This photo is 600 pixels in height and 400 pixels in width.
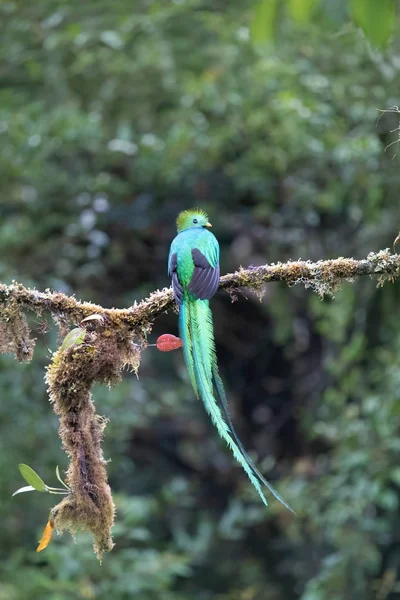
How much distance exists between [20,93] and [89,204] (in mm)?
977

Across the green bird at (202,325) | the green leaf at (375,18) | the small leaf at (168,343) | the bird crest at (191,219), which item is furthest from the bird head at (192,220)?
the green leaf at (375,18)

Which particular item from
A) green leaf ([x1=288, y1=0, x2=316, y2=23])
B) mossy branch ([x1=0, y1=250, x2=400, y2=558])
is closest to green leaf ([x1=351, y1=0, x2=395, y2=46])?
green leaf ([x1=288, y1=0, x2=316, y2=23])

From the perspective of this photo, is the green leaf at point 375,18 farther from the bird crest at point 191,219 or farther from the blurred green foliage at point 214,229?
the blurred green foliage at point 214,229

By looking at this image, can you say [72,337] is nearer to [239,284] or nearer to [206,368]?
[206,368]

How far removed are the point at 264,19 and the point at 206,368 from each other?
1.04 m

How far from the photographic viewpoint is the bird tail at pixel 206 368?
2053 mm

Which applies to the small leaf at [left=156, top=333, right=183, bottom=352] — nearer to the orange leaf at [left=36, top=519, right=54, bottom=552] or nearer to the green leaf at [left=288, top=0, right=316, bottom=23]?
the orange leaf at [left=36, top=519, right=54, bottom=552]

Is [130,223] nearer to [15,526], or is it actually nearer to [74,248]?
[74,248]

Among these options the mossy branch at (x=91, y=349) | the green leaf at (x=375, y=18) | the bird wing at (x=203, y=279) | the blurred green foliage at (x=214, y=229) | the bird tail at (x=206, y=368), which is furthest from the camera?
the blurred green foliage at (x=214, y=229)

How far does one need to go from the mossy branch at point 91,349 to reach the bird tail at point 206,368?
0.36 feet

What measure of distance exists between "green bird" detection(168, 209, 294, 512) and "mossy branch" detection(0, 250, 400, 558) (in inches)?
3.8

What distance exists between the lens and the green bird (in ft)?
6.78

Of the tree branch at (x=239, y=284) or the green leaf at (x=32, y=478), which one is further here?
the tree branch at (x=239, y=284)

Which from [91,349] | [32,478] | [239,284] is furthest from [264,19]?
[32,478]
